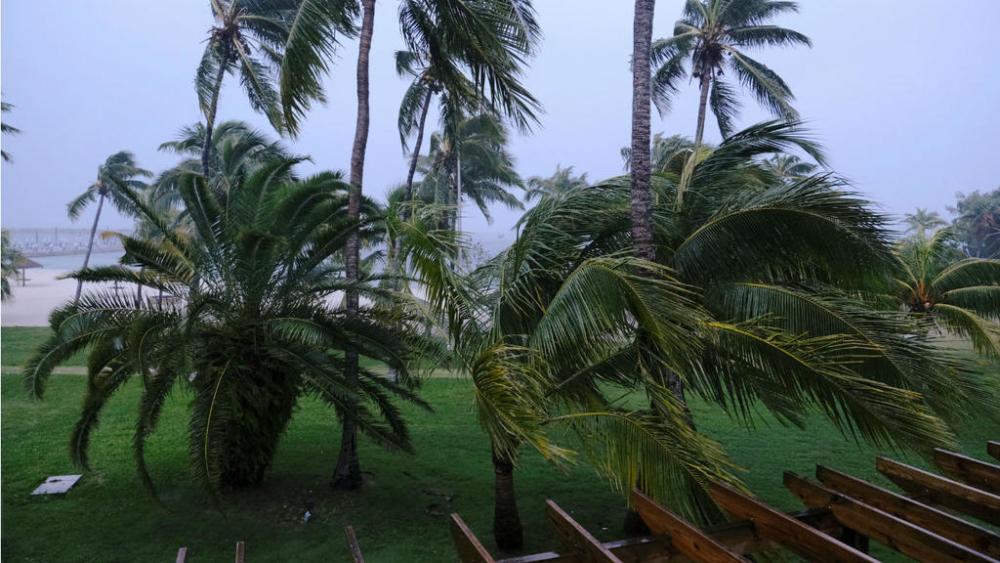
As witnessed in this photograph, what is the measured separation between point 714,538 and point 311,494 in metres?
7.12

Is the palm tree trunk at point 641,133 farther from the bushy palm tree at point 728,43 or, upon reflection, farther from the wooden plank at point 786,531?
the bushy palm tree at point 728,43

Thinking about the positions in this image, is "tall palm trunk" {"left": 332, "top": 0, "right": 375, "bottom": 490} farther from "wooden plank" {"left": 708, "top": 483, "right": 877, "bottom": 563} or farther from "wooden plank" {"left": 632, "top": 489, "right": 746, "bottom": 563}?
"wooden plank" {"left": 708, "top": 483, "right": 877, "bottom": 563}

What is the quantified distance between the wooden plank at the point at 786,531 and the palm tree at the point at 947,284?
37.6ft

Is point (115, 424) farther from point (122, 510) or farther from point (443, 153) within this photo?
point (443, 153)

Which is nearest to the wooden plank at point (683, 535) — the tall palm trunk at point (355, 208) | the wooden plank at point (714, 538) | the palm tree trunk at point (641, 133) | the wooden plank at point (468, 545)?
the wooden plank at point (714, 538)

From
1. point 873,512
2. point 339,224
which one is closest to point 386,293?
point 339,224

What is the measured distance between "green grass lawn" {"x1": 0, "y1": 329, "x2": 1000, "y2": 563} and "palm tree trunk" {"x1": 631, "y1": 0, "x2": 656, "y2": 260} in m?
2.54

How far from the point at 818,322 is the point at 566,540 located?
155 inches

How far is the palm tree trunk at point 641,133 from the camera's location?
6.95 metres

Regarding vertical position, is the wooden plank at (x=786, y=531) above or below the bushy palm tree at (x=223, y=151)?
below

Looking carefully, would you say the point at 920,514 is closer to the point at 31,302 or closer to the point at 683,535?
the point at 683,535

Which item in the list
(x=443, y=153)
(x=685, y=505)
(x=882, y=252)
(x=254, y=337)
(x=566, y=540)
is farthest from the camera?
(x=443, y=153)

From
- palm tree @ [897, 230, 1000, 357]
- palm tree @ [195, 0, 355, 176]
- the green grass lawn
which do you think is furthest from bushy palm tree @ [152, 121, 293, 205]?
palm tree @ [897, 230, 1000, 357]

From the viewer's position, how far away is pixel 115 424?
43.0ft
